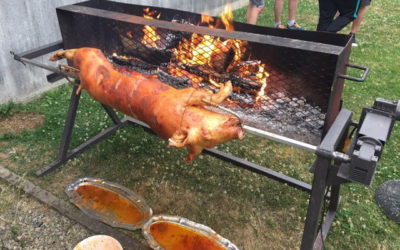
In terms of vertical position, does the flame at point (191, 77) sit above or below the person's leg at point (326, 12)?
below

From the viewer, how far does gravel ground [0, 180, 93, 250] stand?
2748mm

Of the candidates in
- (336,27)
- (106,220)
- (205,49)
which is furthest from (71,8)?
(336,27)

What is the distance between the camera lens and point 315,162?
72.1 inches

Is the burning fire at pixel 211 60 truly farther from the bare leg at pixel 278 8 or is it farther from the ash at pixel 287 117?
the bare leg at pixel 278 8

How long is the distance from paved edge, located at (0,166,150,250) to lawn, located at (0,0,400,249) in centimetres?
10

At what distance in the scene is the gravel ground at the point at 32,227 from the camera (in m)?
2.75

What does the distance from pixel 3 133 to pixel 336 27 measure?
5.79 meters

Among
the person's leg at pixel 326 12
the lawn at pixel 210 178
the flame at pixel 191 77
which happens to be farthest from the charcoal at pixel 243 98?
the person's leg at pixel 326 12

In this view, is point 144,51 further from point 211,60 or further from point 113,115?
point 113,115

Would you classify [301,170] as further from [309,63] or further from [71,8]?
[71,8]

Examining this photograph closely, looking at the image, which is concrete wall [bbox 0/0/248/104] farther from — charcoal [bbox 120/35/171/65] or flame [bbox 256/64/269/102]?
flame [bbox 256/64/269/102]

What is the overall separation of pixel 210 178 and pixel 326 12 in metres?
4.61

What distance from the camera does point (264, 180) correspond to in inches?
137

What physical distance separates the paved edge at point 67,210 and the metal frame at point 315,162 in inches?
8.2
